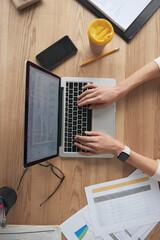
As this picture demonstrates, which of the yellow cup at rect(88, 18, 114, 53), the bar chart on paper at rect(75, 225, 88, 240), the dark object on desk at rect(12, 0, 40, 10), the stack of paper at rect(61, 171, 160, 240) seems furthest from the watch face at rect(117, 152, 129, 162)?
the dark object on desk at rect(12, 0, 40, 10)

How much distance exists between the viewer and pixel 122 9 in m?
0.82

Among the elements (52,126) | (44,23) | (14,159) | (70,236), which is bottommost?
(70,236)

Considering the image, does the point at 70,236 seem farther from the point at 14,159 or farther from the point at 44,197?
the point at 14,159

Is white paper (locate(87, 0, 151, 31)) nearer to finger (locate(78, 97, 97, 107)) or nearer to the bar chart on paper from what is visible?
finger (locate(78, 97, 97, 107))

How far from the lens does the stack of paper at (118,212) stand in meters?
0.82

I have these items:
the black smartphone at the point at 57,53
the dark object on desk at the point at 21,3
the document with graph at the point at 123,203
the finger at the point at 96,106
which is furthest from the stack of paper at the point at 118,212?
the dark object on desk at the point at 21,3

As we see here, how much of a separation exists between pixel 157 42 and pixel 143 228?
833 mm

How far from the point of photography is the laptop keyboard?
81 centimetres

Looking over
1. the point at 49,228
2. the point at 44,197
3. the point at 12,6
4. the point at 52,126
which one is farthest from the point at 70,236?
the point at 12,6

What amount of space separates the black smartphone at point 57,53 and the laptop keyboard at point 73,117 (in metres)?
0.12

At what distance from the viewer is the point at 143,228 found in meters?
0.82

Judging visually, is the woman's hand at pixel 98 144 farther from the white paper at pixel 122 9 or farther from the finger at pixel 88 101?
the white paper at pixel 122 9

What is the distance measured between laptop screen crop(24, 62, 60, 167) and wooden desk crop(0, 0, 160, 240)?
16 cm

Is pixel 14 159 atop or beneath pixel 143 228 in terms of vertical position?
atop
